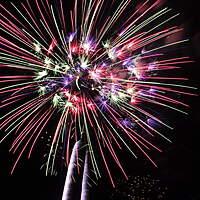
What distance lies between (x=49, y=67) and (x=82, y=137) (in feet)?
6.82

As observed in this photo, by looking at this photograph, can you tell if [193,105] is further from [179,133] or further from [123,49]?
[123,49]

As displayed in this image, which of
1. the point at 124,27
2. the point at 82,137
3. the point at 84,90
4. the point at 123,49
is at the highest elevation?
the point at 124,27

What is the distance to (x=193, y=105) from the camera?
8.01 meters

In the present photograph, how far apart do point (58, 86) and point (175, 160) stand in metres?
4.40

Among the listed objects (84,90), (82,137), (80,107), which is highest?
(84,90)

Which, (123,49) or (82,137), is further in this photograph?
(82,137)

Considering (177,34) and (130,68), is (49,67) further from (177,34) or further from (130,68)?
(177,34)

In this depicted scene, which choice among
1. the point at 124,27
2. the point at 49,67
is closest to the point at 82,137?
the point at 49,67

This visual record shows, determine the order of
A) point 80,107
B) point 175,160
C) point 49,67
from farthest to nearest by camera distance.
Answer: point 175,160 → point 80,107 → point 49,67

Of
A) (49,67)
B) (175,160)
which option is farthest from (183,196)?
(49,67)

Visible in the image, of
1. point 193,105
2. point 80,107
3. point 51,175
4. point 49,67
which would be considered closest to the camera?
point 49,67

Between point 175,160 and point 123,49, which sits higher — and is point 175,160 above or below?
below

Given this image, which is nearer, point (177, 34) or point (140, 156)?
point (177, 34)

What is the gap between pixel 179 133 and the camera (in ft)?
27.5
